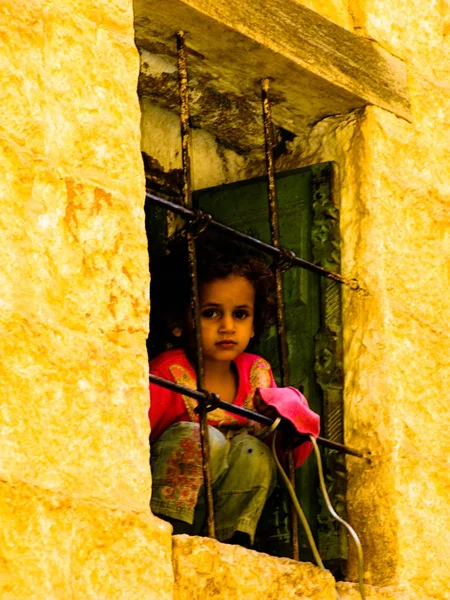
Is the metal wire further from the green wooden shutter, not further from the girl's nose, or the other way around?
the girl's nose

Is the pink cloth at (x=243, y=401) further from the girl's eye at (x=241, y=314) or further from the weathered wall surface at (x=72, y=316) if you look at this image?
the weathered wall surface at (x=72, y=316)

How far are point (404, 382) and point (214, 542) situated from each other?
0.81 meters

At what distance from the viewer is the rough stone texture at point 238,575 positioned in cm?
349

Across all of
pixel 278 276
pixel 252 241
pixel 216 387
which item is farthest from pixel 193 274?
pixel 216 387

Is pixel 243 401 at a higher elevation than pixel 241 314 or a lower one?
lower

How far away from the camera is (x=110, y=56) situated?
3.63 metres

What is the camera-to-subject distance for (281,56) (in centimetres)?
420

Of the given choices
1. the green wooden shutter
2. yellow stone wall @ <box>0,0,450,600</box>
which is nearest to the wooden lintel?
the green wooden shutter

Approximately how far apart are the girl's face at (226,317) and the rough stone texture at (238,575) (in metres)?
0.70

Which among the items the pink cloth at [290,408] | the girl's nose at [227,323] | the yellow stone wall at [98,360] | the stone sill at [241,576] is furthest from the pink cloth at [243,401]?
the stone sill at [241,576]

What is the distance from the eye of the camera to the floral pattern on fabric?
3904 millimetres

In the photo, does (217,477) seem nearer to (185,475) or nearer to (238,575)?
(185,475)

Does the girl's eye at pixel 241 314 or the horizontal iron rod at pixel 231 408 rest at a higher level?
the girl's eye at pixel 241 314

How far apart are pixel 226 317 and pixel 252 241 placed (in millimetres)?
369
